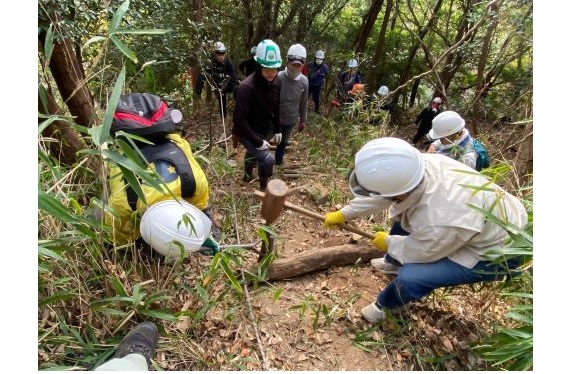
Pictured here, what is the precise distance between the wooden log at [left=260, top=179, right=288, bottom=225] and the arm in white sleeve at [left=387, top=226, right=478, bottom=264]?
89 centimetres

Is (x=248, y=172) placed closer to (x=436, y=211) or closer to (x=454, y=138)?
(x=454, y=138)

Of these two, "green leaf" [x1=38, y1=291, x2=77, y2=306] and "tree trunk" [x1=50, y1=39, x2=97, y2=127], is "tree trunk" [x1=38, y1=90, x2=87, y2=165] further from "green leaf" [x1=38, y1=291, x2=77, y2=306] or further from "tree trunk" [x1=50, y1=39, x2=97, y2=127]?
"green leaf" [x1=38, y1=291, x2=77, y2=306]

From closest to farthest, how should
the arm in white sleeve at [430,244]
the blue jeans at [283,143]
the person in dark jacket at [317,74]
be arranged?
1. the arm in white sleeve at [430,244]
2. the blue jeans at [283,143]
3. the person in dark jacket at [317,74]

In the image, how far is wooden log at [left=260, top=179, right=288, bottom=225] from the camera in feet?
8.97

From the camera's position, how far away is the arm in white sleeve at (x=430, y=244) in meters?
2.22

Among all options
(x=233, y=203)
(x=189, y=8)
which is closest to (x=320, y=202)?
(x=233, y=203)

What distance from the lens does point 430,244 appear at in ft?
7.59

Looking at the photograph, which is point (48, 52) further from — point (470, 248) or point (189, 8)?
point (189, 8)

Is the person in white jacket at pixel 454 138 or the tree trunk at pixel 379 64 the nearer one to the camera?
the person in white jacket at pixel 454 138

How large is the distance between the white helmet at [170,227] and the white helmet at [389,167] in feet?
Result: 3.46

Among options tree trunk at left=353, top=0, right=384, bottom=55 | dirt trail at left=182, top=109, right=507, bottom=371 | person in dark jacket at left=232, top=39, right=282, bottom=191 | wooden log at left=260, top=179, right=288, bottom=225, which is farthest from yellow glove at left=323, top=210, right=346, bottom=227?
tree trunk at left=353, top=0, right=384, bottom=55

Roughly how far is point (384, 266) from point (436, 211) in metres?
1.02

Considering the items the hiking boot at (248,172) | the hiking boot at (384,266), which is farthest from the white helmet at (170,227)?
the hiking boot at (248,172)

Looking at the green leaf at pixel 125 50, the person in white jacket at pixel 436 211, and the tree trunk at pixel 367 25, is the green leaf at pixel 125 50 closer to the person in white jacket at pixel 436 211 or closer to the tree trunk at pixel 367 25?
the person in white jacket at pixel 436 211
